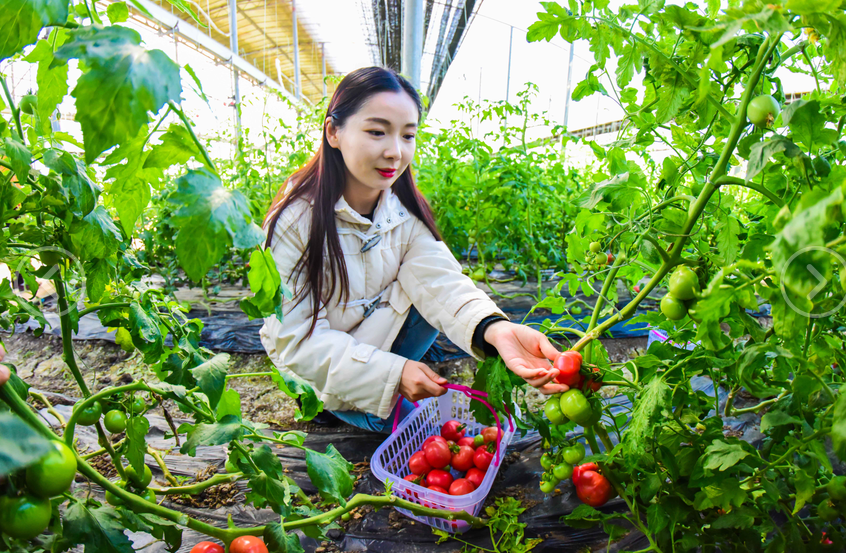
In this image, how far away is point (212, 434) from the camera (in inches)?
26.5

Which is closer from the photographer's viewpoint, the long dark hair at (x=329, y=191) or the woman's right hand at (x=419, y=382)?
the woman's right hand at (x=419, y=382)

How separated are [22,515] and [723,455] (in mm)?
836

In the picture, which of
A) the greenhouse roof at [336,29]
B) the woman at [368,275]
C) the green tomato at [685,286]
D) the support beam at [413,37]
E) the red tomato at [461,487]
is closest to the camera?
the green tomato at [685,286]

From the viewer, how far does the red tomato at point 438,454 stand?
1454mm

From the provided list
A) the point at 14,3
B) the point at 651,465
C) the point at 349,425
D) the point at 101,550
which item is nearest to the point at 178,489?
the point at 101,550

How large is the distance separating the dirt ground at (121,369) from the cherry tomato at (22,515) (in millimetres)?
1424

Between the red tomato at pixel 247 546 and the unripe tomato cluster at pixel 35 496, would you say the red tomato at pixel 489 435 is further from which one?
the unripe tomato cluster at pixel 35 496

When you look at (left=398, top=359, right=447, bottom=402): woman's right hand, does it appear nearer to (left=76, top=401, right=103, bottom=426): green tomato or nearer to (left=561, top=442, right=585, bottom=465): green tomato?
(left=561, top=442, right=585, bottom=465): green tomato

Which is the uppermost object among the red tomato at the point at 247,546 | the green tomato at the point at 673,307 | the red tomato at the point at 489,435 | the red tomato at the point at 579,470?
the green tomato at the point at 673,307

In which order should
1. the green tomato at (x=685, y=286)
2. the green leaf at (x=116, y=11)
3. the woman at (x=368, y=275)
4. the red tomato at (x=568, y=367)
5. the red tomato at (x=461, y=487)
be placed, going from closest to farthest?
the green leaf at (x=116, y=11)
the green tomato at (x=685, y=286)
the red tomato at (x=568, y=367)
the red tomato at (x=461, y=487)
the woman at (x=368, y=275)

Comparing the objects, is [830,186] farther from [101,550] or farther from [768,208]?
[101,550]

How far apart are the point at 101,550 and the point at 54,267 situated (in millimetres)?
413

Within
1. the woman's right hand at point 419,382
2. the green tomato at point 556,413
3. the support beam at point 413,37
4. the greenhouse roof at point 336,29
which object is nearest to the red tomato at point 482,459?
the woman's right hand at point 419,382

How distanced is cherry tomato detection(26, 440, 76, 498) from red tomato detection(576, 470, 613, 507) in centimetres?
105
